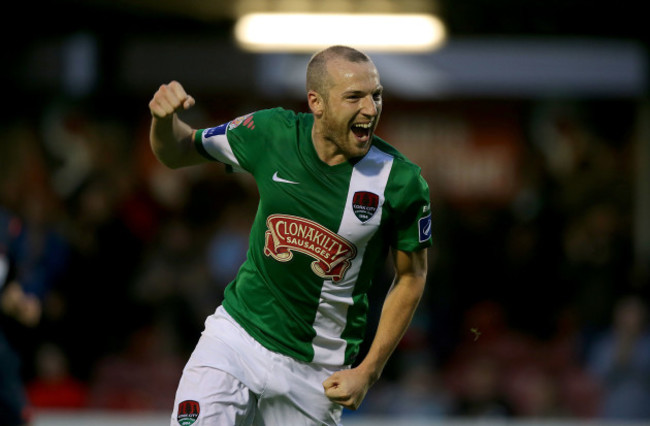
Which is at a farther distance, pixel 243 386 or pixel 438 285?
pixel 438 285

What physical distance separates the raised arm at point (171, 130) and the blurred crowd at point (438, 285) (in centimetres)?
441

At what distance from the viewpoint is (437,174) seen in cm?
1132

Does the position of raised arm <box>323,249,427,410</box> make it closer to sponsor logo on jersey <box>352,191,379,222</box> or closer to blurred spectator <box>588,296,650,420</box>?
sponsor logo on jersey <box>352,191,379,222</box>

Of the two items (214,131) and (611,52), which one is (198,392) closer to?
(214,131)

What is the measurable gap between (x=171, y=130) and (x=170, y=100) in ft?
0.76

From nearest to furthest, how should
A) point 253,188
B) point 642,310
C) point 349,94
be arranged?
point 349,94 → point 642,310 → point 253,188

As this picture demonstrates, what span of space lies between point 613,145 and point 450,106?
180cm

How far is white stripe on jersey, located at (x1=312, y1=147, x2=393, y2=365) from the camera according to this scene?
417 centimetres

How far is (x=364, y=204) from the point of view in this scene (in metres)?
4.16

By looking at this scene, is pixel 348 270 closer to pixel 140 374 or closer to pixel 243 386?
pixel 243 386

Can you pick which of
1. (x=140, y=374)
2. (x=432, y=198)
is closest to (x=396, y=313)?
(x=140, y=374)

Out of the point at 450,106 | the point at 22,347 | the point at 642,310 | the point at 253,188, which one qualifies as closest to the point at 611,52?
the point at 450,106

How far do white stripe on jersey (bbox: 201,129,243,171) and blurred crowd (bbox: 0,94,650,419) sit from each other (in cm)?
449

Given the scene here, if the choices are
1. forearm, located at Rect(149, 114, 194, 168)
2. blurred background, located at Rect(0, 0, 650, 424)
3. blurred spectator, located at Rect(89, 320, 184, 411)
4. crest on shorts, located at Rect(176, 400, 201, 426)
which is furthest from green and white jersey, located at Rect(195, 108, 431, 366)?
blurred spectator, located at Rect(89, 320, 184, 411)
